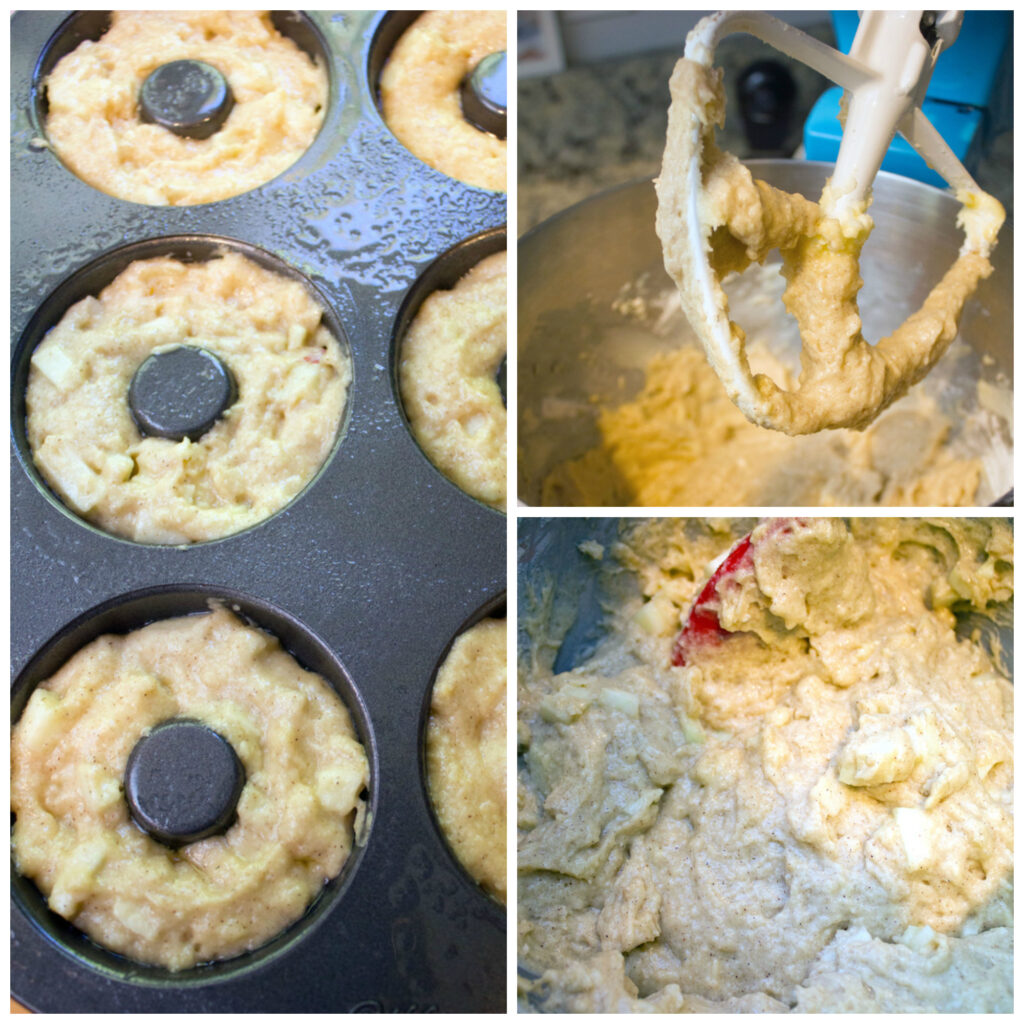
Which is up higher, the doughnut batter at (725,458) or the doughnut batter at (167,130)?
the doughnut batter at (167,130)

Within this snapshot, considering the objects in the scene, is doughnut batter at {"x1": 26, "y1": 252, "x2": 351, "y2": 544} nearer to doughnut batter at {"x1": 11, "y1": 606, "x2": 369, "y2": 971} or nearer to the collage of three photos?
the collage of three photos

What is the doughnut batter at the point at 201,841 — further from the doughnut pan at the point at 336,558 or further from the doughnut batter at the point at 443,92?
the doughnut batter at the point at 443,92

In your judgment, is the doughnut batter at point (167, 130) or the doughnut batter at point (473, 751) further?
the doughnut batter at point (167, 130)

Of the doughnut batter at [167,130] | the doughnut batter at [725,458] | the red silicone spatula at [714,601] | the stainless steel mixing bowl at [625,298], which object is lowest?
the red silicone spatula at [714,601]

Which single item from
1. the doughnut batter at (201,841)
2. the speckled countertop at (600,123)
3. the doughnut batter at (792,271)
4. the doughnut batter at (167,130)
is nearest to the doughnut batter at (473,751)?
the doughnut batter at (201,841)

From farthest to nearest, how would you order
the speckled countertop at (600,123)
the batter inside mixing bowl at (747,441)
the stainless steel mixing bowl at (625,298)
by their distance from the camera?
the speckled countertop at (600,123) → the batter inside mixing bowl at (747,441) → the stainless steel mixing bowl at (625,298)

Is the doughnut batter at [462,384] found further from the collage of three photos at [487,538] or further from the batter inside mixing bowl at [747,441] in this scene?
the batter inside mixing bowl at [747,441]

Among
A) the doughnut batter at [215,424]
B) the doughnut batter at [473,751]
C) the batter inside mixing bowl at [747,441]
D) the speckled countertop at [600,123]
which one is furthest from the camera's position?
the speckled countertop at [600,123]

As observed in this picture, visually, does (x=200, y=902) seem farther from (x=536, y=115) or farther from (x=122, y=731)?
(x=536, y=115)
